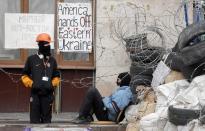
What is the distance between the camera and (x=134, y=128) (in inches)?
356

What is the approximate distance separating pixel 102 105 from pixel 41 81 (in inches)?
42.4

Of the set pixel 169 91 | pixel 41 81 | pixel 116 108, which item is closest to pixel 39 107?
pixel 41 81

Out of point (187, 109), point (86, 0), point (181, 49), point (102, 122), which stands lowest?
point (102, 122)

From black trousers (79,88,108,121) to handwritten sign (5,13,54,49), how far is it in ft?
7.49

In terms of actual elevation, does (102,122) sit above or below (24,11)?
below

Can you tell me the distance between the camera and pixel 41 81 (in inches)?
392

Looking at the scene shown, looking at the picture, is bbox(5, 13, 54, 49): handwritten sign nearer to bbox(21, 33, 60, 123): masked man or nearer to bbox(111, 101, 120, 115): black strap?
bbox(21, 33, 60, 123): masked man

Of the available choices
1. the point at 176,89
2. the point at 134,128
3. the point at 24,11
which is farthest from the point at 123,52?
the point at 176,89

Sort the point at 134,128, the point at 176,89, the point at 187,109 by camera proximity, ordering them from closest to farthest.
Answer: the point at 187,109 → the point at 176,89 → the point at 134,128

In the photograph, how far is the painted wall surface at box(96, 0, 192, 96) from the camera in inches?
464

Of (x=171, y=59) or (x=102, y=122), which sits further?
(x=102, y=122)

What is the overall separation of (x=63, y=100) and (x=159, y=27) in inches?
91.3

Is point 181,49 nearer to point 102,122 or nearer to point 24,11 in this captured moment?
point 102,122

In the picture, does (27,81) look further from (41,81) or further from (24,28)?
(24,28)
